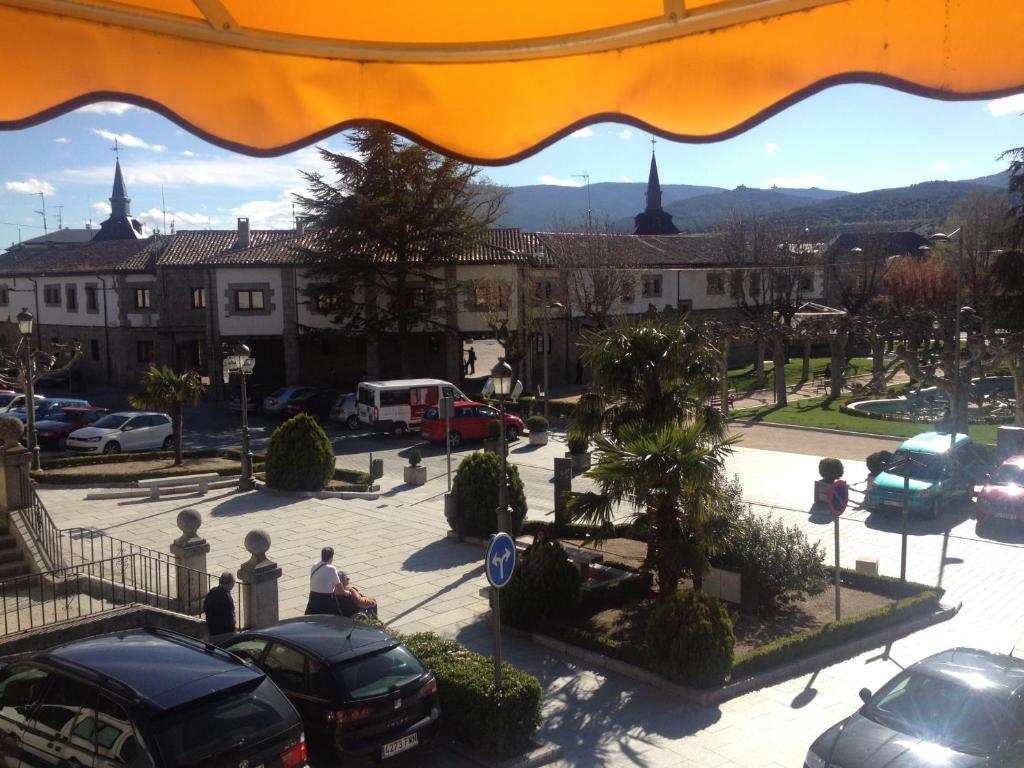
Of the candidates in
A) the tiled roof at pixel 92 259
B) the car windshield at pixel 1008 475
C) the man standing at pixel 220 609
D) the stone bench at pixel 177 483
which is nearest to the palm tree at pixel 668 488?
the man standing at pixel 220 609

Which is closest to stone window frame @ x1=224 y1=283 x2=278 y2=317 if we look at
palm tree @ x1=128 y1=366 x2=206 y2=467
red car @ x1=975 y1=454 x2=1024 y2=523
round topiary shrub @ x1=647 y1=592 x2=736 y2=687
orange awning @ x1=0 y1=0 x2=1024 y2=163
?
palm tree @ x1=128 y1=366 x2=206 y2=467

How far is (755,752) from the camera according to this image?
10.1 m

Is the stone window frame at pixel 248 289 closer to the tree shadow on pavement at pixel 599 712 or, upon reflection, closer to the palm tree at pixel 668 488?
the palm tree at pixel 668 488

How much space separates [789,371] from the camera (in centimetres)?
5094

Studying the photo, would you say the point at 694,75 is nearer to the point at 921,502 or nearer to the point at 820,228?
the point at 921,502

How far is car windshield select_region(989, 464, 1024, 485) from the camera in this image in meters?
19.9

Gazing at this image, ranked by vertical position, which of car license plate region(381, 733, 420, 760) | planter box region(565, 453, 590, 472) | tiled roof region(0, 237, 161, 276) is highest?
tiled roof region(0, 237, 161, 276)

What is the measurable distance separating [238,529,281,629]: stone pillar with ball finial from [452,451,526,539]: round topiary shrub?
19.8 feet

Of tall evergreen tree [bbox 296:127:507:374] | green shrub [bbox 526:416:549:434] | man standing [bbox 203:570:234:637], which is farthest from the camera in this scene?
tall evergreen tree [bbox 296:127:507:374]

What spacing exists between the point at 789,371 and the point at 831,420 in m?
17.9

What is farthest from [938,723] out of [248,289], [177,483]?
[248,289]

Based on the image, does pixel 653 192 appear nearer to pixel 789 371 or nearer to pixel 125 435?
pixel 789 371

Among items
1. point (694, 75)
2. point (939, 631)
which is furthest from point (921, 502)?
point (694, 75)

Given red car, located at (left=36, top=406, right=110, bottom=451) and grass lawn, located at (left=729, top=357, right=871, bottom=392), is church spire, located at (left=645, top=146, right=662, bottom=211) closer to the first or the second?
grass lawn, located at (left=729, top=357, right=871, bottom=392)
